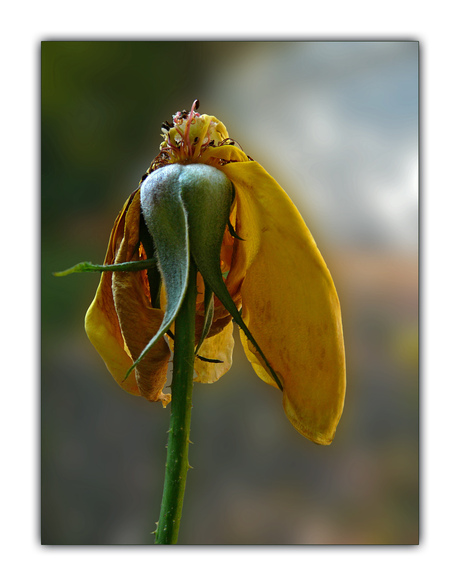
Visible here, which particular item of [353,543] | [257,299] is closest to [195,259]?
[257,299]

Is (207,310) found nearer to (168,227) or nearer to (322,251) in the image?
(168,227)

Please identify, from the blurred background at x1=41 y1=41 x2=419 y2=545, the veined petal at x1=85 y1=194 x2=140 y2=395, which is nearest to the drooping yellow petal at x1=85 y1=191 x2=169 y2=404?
the veined petal at x1=85 y1=194 x2=140 y2=395

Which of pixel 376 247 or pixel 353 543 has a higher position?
pixel 376 247

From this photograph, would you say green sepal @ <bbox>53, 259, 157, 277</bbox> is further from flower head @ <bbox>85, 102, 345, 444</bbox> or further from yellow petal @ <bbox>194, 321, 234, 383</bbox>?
yellow petal @ <bbox>194, 321, 234, 383</bbox>

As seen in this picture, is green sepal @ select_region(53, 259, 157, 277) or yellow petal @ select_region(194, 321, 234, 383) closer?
→ green sepal @ select_region(53, 259, 157, 277)
